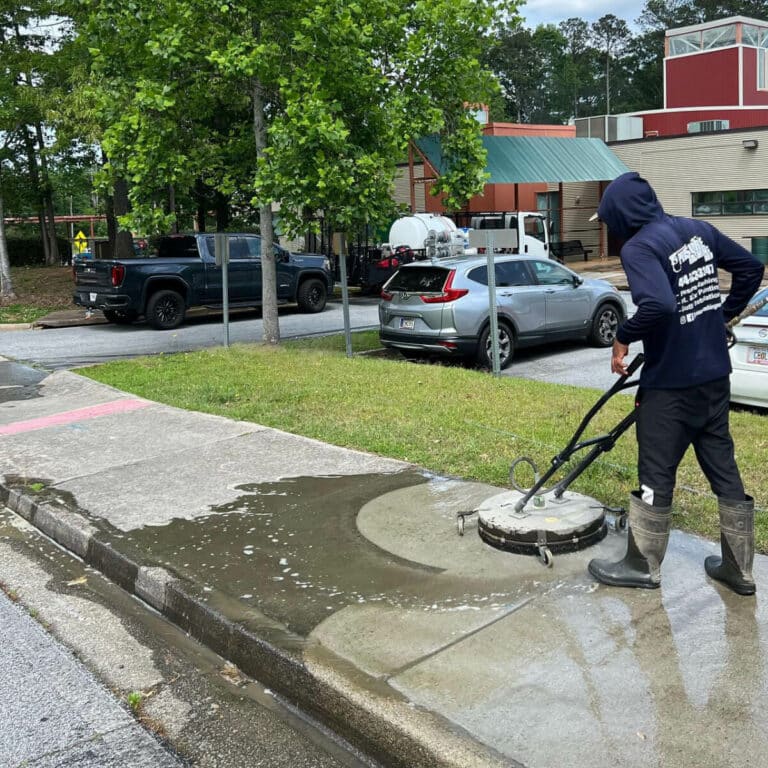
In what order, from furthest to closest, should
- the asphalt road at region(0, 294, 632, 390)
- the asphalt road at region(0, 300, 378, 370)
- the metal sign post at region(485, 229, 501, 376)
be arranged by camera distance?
the asphalt road at region(0, 300, 378, 370)
the asphalt road at region(0, 294, 632, 390)
the metal sign post at region(485, 229, 501, 376)

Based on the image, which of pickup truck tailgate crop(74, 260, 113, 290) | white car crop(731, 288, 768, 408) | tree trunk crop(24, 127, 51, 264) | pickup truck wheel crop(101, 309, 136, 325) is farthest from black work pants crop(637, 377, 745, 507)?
tree trunk crop(24, 127, 51, 264)

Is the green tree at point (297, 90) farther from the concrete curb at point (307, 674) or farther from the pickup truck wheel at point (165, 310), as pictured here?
the concrete curb at point (307, 674)

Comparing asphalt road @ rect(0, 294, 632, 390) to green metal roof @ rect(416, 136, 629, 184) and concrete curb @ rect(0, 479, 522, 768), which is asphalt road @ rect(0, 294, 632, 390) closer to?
concrete curb @ rect(0, 479, 522, 768)

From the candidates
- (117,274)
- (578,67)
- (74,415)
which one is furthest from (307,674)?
(578,67)

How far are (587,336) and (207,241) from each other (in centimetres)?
875

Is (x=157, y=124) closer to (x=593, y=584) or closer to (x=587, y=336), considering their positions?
(x=587, y=336)

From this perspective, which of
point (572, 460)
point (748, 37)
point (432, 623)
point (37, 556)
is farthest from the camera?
point (748, 37)

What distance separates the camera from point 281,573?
4969 millimetres

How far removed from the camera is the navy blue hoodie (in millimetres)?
4055

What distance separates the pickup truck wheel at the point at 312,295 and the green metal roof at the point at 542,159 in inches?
342

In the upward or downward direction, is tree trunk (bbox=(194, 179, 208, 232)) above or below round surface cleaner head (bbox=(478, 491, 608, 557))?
above

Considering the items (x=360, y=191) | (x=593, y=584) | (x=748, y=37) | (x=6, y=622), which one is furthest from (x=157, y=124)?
(x=748, y=37)

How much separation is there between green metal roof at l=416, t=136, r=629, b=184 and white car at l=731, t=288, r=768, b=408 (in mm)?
20184

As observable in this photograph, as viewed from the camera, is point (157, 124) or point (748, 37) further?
point (748, 37)
